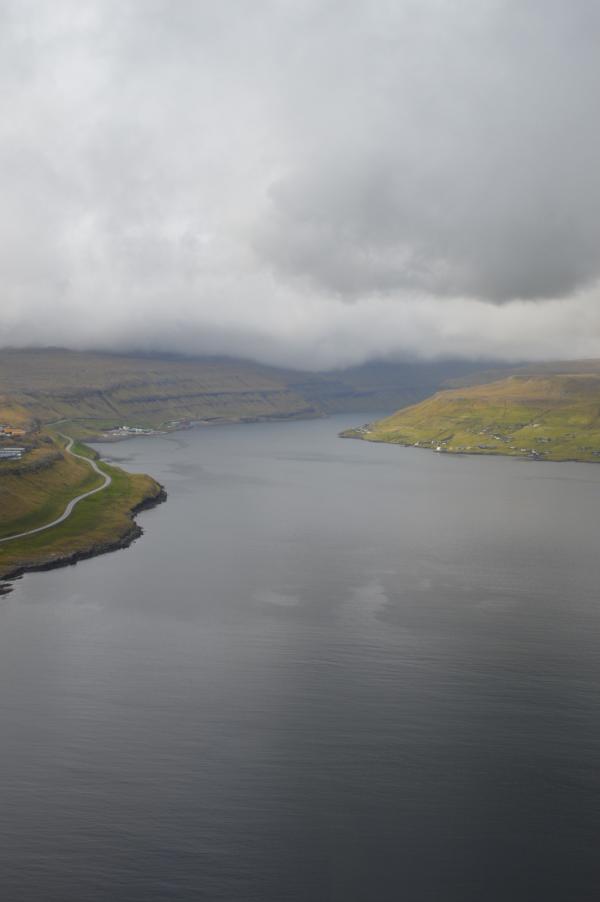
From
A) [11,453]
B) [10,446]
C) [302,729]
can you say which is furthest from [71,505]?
[302,729]

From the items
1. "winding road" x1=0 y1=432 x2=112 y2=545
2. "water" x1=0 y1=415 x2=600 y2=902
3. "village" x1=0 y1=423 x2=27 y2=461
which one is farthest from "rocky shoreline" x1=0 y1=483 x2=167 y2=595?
"village" x1=0 y1=423 x2=27 y2=461

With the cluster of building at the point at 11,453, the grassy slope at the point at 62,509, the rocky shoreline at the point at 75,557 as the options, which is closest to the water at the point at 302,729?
the rocky shoreline at the point at 75,557

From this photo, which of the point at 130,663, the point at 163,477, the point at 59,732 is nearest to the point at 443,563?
the point at 130,663

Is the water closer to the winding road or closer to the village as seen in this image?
the winding road

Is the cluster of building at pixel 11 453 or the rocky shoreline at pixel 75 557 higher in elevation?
the cluster of building at pixel 11 453

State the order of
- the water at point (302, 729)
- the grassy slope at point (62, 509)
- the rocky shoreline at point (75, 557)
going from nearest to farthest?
1. the water at point (302, 729)
2. the rocky shoreline at point (75, 557)
3. the grassy slope at point (62, 509)

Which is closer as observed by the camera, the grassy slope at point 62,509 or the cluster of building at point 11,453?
the grassy slope at point 62,509

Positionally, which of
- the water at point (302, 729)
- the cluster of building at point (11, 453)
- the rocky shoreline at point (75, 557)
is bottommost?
the water at point (302, 729)

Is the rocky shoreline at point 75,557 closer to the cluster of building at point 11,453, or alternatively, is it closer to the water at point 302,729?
the water at point 302,729
